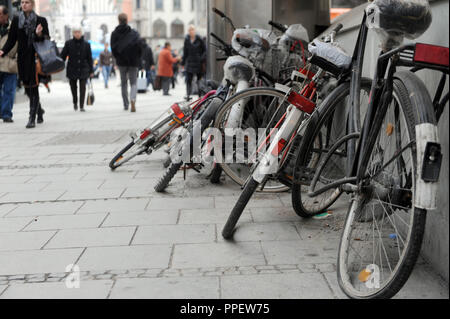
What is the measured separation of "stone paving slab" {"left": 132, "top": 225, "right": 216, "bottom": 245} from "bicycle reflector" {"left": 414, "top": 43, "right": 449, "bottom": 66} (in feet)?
5.78

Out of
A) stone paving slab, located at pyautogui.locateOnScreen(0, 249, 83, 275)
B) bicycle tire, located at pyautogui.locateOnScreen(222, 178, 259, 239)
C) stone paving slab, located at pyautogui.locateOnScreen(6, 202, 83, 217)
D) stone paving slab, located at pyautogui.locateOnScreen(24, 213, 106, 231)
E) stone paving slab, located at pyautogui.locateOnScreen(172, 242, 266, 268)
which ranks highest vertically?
bicycle tire, located at pyautogui.locateOnScreen(222, 178, 259, 239)

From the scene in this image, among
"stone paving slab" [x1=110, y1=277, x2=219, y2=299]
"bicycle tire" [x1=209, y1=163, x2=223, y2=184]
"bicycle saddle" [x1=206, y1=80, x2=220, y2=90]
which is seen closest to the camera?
"stone paving slab" [x1=110, y1=277, x2=219, y2=299]

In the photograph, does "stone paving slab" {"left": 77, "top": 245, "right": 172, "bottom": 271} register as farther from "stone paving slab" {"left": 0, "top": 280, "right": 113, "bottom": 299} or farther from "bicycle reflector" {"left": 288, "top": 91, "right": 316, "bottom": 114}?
"bicycle reflector" {"left": 288, "top": 91, "right": 316, "bottom": 114}

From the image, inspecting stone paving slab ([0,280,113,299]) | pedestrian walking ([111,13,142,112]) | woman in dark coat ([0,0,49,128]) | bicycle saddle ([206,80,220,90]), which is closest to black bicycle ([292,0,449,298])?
stone paving slab ([0,280,113,299])

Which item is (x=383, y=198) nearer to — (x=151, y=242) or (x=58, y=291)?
(x=151, y=242)

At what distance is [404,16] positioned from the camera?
257 cm

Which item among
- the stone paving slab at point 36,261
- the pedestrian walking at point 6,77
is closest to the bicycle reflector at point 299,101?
the stone paving slab at point 36,261

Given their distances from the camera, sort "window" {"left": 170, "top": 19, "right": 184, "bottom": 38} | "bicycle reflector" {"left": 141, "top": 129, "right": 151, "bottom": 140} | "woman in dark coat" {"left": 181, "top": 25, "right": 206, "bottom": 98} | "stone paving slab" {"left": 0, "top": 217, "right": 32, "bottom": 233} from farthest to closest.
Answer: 1. "window" {"left": 170, "top": 19, "right": 184, "bottom": 38}
2. "woman in dark coat" {"left": 181, "top": 25, "right": 206, "bottom": 98}
3. "bicycle reflector" {"left": 141, "top": 129, "right": 151, "bottom": 140}
4. "stone paving slab" {"left": 0, "top": 217, "right": 32, "bottom": 233}

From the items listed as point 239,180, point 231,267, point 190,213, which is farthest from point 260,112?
point 231,267

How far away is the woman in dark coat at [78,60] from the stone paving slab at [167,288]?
10.6 metres

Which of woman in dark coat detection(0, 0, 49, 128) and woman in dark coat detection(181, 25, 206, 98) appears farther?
woman in dark coat detection(181, 25, 206, 98)

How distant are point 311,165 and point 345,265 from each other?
117 cm

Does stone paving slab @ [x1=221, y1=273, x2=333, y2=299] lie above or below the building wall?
below

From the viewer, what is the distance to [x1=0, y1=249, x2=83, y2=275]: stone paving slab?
3100mm
